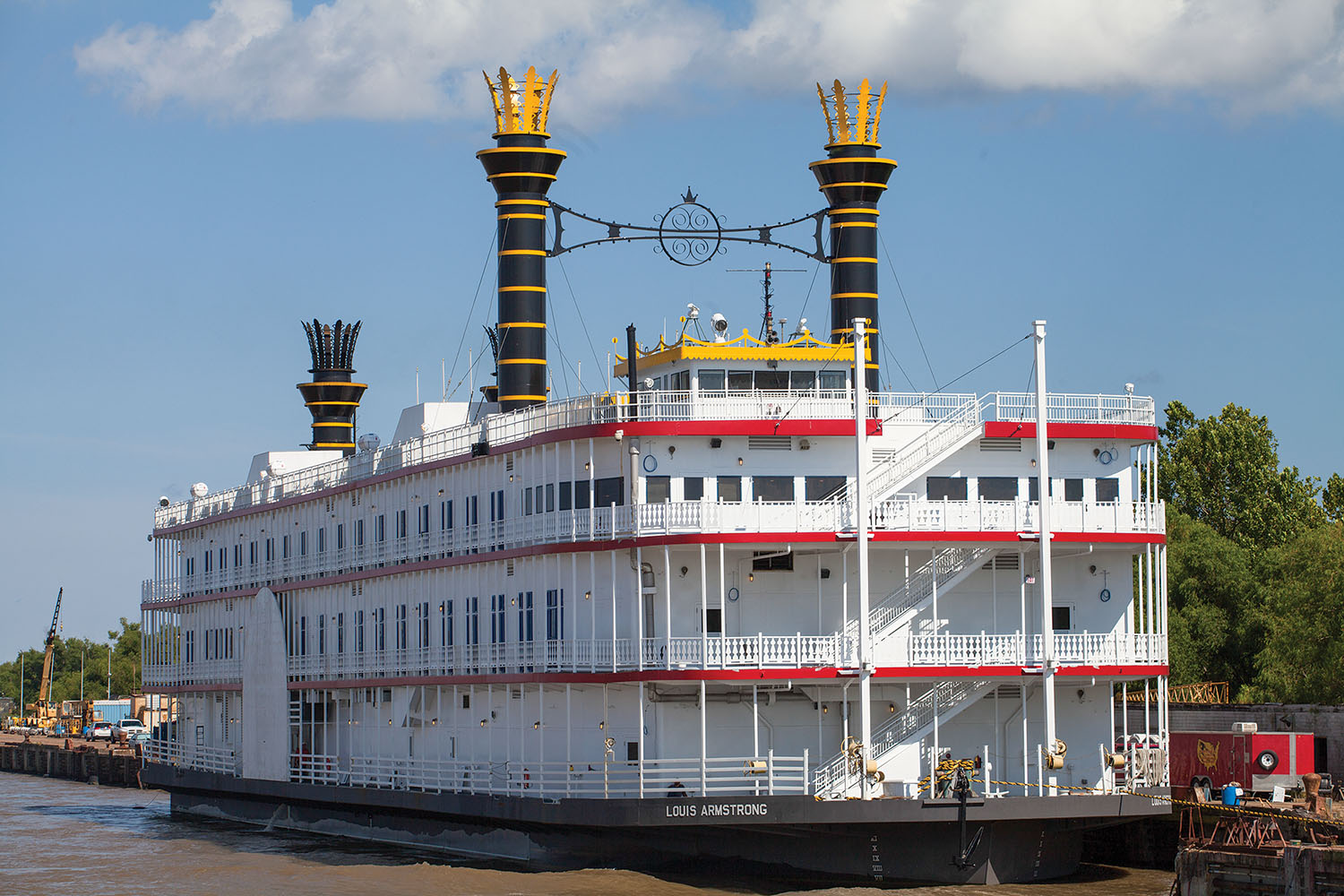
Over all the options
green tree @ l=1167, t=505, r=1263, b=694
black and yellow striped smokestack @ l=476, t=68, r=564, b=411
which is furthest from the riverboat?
green tree @ l=1167, t=505, r=1263, b=694

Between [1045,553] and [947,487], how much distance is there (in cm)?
326

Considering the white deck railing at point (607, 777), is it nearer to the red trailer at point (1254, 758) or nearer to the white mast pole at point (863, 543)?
the white mast pole at point (863, 543)

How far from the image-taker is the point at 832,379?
41250 millimetres

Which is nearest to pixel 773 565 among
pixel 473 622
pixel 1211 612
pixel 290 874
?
pixel 473 622

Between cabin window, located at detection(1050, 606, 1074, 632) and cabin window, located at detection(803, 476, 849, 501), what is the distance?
507 cm

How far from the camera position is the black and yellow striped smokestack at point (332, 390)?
67562 millimetres

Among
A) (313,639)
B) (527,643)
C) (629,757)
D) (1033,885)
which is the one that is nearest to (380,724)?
(313,639)

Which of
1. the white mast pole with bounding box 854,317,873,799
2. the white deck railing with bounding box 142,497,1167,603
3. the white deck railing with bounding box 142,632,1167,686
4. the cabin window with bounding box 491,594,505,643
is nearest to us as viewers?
the white mast pole with bounding box 854,317,873,799

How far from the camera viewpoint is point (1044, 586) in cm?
3528

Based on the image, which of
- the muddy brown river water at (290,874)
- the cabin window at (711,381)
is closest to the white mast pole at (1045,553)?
the muddy brown river water at (290,874)

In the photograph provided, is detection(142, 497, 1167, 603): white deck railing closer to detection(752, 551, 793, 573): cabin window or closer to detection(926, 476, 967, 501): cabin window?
detection(926, 476, 967, 501): cabin window

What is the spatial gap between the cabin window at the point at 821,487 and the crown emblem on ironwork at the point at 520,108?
58.5 feet

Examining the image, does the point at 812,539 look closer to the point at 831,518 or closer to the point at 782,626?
the point at 831,518

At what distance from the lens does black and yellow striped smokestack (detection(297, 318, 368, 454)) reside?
6756 centimetres
